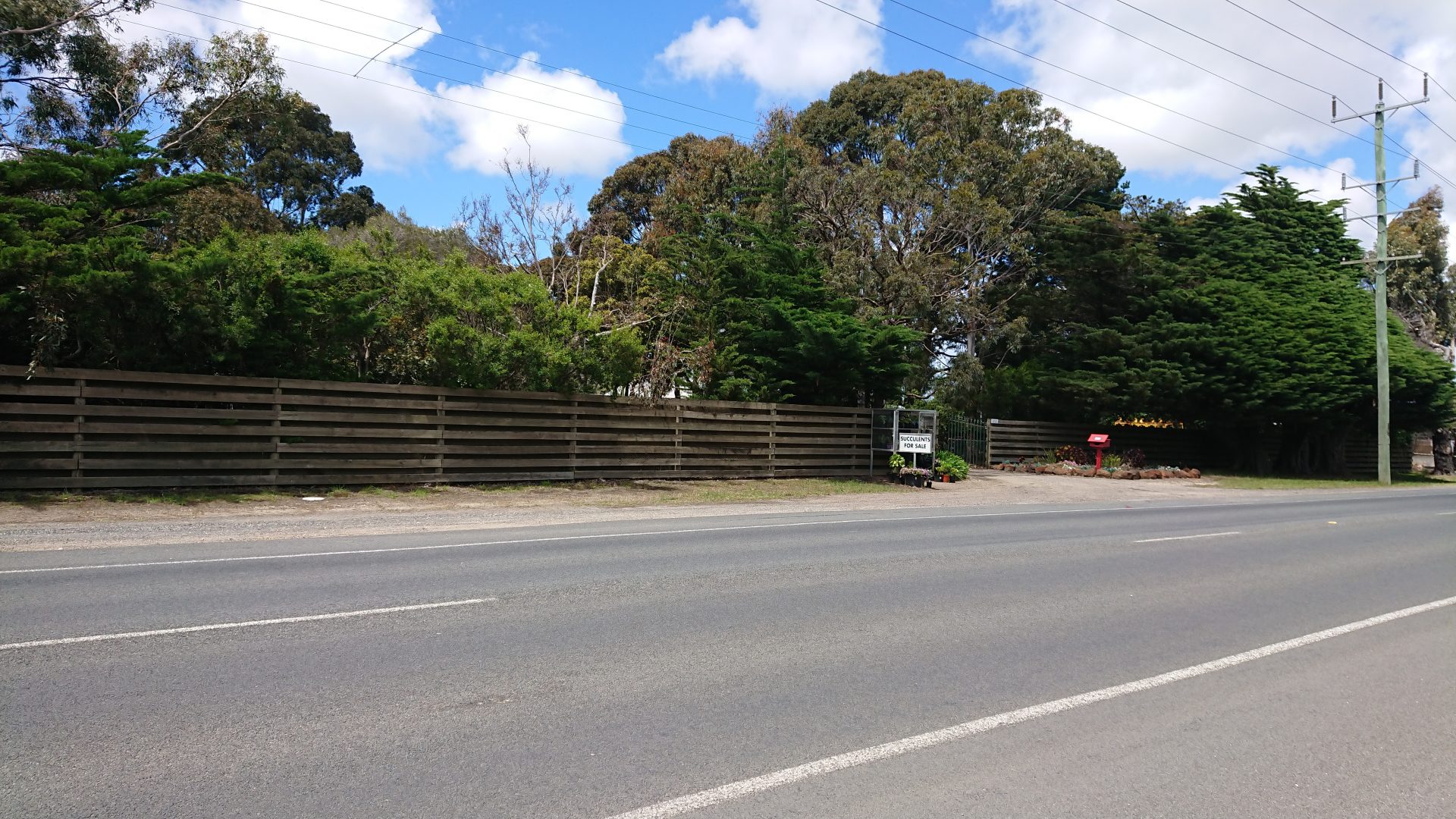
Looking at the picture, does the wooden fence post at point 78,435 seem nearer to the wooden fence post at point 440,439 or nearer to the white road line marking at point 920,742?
the wooden fence post at point 440,439

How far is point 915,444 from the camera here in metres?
22.8

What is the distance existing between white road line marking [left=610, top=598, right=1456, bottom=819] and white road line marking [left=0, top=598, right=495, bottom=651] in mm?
3937

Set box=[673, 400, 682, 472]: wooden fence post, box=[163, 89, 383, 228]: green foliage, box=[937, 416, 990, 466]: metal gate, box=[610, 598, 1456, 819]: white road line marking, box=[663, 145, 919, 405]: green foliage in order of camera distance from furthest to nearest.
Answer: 1. box=[163, 89, 383, 228]: green foliage
2. box=[937, 416, 990, 466]: metal gate
3. box=[663, 145, 919, 405]: green foliage
4. box=[673, 400, 682, 472]: wooden fence post
5. box=[610, 598, 1456, 819]: white road line marking

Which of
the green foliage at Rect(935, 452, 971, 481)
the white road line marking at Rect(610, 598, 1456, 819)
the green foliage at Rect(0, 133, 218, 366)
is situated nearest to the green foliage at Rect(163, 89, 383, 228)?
the green foliage at Rect(0, 133, 218, 366)

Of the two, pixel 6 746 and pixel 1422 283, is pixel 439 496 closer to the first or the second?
pixel 6 746

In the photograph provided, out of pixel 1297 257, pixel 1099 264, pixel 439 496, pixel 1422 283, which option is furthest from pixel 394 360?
pixel 1422 283

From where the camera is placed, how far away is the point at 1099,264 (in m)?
35.0

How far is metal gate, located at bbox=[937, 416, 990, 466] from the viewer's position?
30.8 meters

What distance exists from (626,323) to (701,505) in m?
5.78

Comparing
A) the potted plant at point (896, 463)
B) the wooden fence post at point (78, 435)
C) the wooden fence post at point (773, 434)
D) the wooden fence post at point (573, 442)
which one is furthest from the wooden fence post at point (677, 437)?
the wooden fence post at point (78, 435)

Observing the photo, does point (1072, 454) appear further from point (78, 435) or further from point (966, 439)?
point (78, 435)

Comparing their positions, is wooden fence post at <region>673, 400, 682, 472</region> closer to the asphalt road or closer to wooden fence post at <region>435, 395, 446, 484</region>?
wooden fence post at <region>435, 395, 446, 484</region>

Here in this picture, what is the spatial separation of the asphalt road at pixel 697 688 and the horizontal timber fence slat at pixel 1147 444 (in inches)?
852

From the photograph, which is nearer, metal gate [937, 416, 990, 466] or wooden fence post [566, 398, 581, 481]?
wooden fence post [566, 398, 581, 481]
